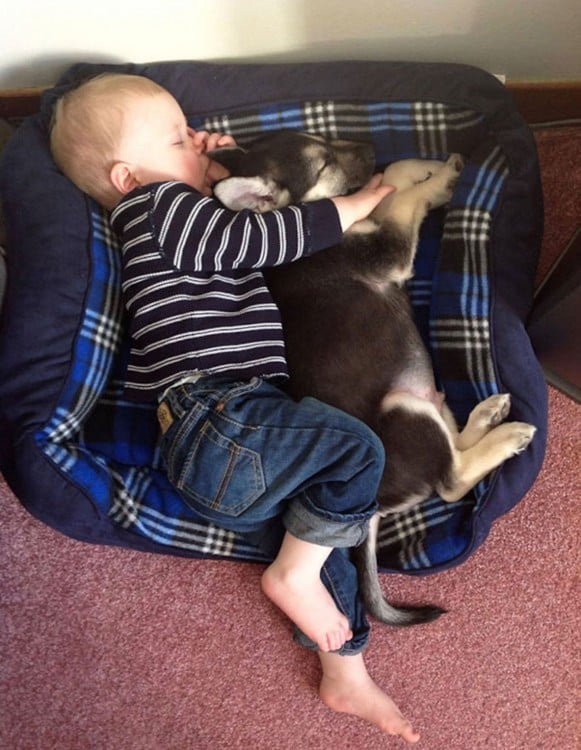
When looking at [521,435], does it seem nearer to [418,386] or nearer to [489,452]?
[489,452]

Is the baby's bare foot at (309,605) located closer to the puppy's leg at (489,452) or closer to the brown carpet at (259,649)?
the brown carpet at (259,649)

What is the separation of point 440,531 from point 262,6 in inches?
60.6

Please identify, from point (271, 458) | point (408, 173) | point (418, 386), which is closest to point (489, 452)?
point (418, 386)

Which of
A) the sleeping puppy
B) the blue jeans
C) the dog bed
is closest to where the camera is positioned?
the blue jeans

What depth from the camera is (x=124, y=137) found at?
1.82m

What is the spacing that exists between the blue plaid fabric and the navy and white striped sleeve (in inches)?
14.8

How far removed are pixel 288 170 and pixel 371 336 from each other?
0.49m

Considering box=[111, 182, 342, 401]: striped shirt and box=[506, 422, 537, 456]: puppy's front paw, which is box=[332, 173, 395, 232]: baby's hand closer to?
box=[111, 182, 342, 401]: striped shirt

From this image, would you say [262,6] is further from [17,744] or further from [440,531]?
[17,744]

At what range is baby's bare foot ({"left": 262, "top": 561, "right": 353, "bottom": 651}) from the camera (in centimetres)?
180

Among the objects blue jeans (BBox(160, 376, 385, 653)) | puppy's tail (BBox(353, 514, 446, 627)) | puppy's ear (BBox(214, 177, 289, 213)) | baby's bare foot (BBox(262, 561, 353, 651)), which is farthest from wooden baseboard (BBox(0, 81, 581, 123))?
baby's bare foot (BBox(262, 561, 353, 651))

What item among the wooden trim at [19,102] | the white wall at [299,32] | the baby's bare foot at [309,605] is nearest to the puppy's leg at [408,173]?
the white wall at [299,32]

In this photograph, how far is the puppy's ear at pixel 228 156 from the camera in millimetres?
1932

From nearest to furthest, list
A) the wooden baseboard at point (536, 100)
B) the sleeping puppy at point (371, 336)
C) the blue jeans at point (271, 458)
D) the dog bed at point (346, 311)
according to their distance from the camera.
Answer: the blue jeans at point (271, 458)
the sleeping puppy at point (371, 336)
the dog bed at point (346, 311)
the wooden baseboard at point (536, 100)
